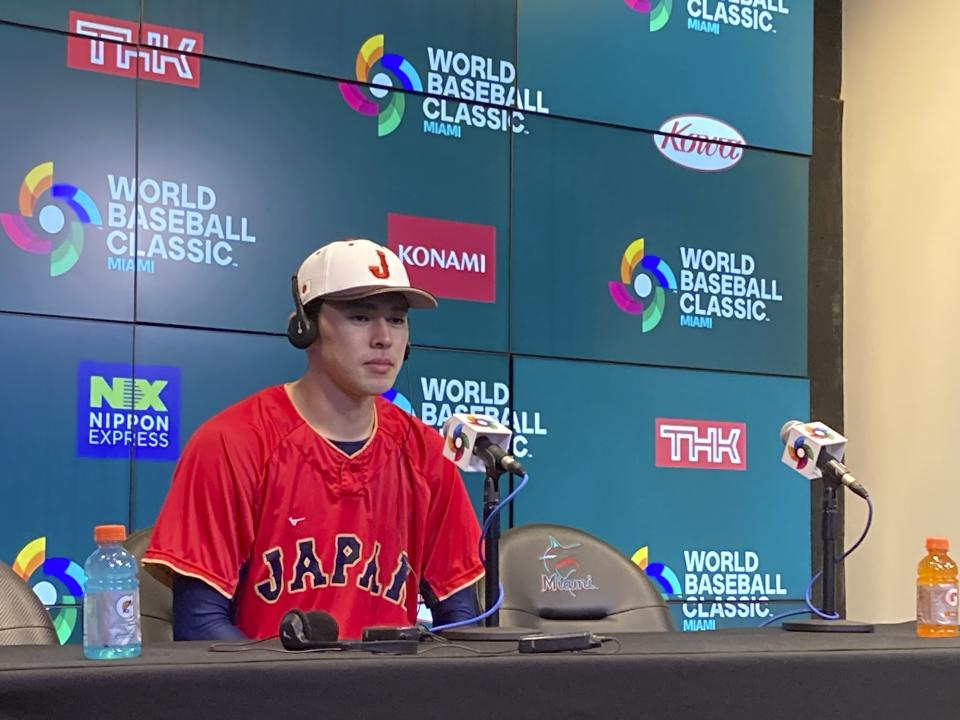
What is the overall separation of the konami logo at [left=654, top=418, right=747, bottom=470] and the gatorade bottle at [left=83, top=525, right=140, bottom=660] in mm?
2364

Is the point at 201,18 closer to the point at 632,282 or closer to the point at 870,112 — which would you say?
the point at 632,282

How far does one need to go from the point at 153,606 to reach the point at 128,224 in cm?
117

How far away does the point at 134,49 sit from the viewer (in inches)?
121

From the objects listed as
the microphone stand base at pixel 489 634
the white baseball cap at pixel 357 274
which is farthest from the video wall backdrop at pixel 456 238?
the microphone stand base at pixel 489 634

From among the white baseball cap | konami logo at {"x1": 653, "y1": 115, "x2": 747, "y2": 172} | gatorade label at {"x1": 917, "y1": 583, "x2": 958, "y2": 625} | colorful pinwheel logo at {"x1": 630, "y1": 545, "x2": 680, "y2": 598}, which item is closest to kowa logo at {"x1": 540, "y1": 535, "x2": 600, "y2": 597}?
the white baseball cap

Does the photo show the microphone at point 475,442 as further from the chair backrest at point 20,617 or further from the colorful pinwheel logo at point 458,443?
the chair backrest at point 20,617

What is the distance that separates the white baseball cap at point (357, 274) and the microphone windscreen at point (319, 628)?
0.80 meters

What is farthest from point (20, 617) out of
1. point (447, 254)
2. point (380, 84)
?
point (380, 84)

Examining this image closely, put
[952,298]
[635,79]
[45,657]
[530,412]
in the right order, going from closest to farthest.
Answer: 1. [45,657]
2. [530,412]
3. [635,79]
4. [952,298]

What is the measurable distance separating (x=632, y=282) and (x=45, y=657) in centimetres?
254

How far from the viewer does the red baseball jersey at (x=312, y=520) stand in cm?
212

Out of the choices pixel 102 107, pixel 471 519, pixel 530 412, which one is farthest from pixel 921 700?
pixel 102 107

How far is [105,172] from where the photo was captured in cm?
303

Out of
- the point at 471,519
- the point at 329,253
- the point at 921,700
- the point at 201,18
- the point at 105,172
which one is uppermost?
the point at 201,18
